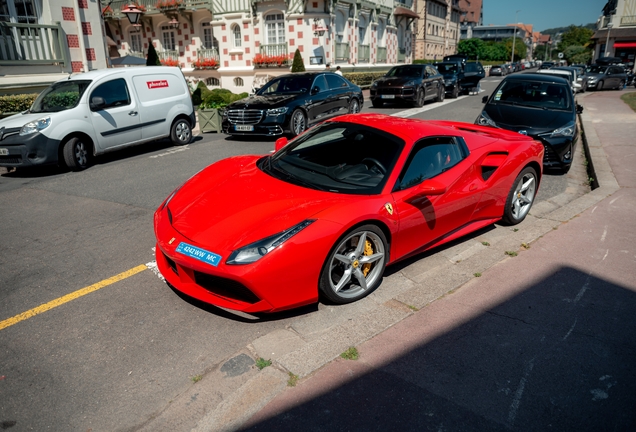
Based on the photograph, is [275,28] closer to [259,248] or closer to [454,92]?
[454,92]

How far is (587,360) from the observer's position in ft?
10.4

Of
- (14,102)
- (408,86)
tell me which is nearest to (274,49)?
(408,86)

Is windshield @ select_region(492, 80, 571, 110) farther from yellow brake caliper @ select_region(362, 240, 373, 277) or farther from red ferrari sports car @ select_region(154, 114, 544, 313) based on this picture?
yellow brake caliper @ select_region(362, 240, 373, 277)

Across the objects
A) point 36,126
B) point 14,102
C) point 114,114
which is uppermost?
point 14,102

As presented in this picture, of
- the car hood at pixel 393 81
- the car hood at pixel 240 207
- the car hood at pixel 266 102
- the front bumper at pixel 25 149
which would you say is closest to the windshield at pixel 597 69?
Result: the car hood at pixel 393 81

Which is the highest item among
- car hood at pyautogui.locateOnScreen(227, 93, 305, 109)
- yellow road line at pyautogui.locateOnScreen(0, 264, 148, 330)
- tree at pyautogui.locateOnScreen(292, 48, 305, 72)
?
tree at pyautogui.locateOnScreen(292, 48, 305, 72)

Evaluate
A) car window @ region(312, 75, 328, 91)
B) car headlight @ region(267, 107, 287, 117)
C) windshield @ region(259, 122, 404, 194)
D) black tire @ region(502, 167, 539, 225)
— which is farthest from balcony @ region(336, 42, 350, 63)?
windshield @ region(259, 122, 404, 194)

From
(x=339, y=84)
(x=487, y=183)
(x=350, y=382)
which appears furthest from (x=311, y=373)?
(x=339, y=84)

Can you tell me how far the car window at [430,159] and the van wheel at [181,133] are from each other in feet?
26.9

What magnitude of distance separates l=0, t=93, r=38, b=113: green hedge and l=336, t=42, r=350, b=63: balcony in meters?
19.6

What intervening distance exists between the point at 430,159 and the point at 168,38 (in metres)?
32.7

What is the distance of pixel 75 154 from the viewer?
912 centimetres

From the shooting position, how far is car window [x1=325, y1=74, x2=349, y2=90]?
13.3 metres

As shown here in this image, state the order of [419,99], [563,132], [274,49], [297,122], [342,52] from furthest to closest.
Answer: [342,52] → [274,49] → [419,99] → [297,122] → [563,132]
